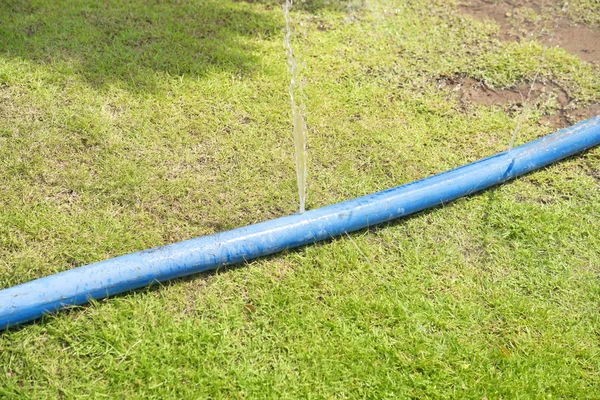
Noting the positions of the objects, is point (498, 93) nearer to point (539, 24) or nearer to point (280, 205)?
point (539, 24)

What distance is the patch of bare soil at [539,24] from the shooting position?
15.2 feet

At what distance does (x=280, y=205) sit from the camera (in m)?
3.19

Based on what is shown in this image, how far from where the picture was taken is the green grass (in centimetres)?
244

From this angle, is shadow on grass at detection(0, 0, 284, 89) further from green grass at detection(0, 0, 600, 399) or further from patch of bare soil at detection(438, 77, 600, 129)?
patch of bare soil at detection(438, 77, 600, 129)

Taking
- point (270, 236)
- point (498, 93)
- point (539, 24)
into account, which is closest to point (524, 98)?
point (498, 93)

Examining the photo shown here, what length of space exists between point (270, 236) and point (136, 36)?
2422 mm

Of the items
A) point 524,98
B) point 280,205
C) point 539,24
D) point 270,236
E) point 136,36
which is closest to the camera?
point 270,236

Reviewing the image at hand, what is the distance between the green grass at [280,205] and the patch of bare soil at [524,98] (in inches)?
2.4

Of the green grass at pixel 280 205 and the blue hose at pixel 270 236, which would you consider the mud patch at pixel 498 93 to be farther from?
the blue hose at pixel 270 236

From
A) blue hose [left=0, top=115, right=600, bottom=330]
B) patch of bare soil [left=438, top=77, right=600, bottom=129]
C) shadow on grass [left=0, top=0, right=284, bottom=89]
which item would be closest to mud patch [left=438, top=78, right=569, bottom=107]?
patch of bare soil [left=438, top=77, right=600, bottom=129]

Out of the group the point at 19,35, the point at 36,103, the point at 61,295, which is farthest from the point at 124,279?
the point at 19,35

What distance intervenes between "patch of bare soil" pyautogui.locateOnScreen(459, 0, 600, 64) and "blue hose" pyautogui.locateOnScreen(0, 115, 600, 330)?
1.41 metres

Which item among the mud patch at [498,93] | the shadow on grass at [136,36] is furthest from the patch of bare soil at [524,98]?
the shadow on grass at [136,36]

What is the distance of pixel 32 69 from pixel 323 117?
2.11m
